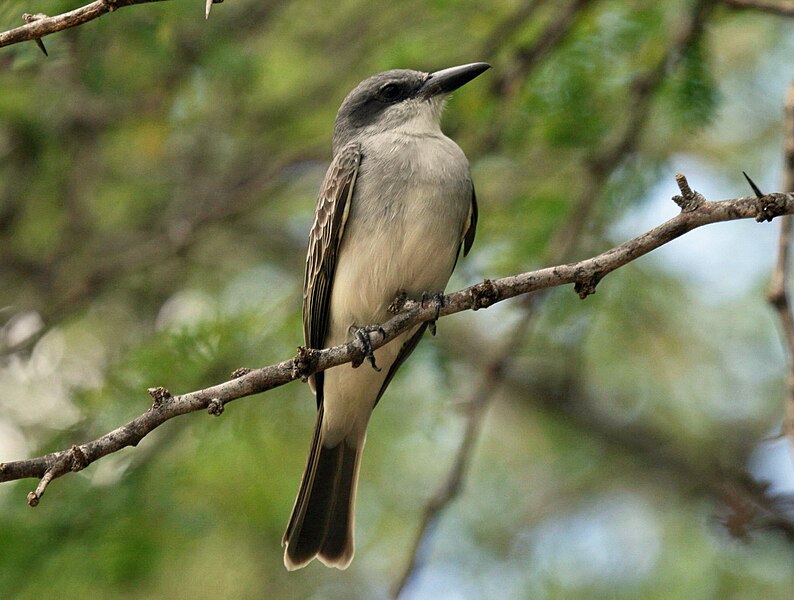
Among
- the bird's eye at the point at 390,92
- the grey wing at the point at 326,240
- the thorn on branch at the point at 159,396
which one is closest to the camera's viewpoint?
the thorn on branch at the point at 159,396

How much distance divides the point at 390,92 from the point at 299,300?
1.36m

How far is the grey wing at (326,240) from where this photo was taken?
4867 millimetres

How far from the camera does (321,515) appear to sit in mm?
5098

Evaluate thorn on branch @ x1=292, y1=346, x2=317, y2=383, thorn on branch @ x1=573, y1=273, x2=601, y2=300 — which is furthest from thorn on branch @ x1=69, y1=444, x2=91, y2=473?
thorn on branch @ x1=573, y1=273, x2=601, y2=300

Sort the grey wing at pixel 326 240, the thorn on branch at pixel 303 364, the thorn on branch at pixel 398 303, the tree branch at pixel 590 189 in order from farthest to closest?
the tree branch at pixel 590 189 → the grey wing at pixel 326 240 → the thorn on branch at pixel 398 303 → the thorn on branch at pixel 303 364

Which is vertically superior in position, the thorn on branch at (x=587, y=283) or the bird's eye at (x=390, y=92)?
the thorn on branch at (x=587, y=283)

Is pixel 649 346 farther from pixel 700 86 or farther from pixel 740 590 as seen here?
pixel 700 86

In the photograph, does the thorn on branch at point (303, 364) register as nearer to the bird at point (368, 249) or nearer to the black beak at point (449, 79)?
the bird at point (368, 249)

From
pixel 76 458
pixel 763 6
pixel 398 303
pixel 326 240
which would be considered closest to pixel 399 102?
pixel 326 240

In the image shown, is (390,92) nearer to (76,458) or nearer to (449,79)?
(449,79)

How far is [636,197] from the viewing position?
5.55 m

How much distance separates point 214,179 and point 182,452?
2341mm

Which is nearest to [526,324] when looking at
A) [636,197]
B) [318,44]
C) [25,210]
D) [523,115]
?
[636,197]

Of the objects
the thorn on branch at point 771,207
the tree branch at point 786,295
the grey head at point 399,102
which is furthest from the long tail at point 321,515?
the thorn on branch at point 771,207
